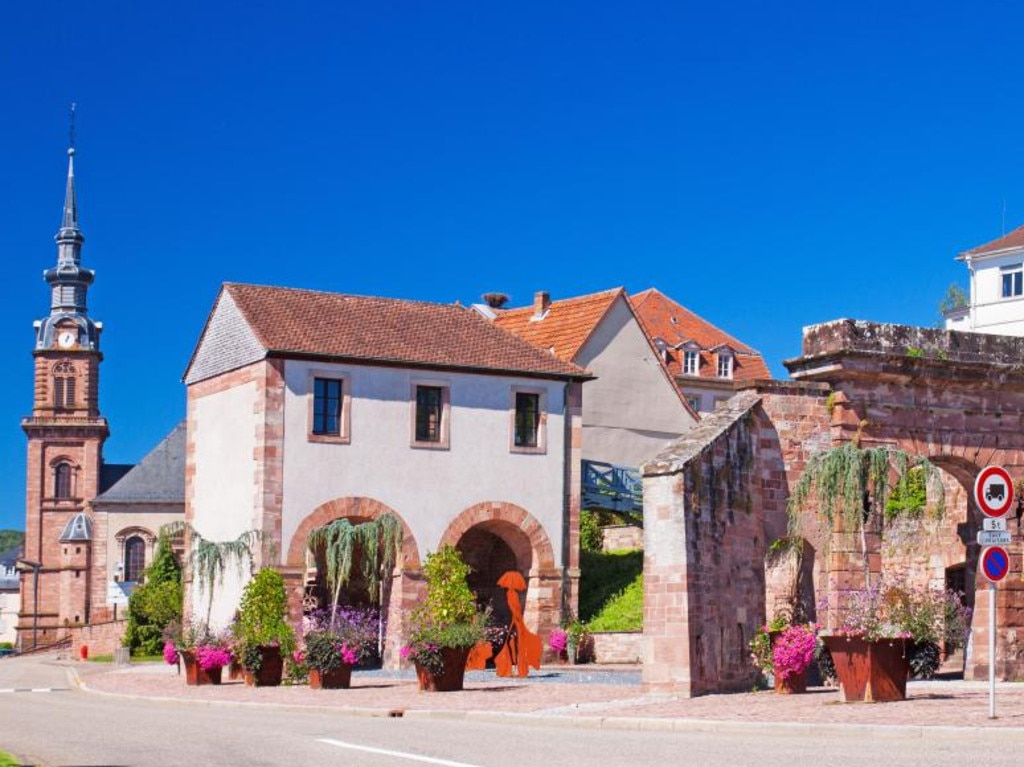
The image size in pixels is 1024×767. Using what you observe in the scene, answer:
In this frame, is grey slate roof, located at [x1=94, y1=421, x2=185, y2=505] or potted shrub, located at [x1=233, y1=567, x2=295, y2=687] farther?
grey slate roof, located at [x1=94, y1=421, x2=185, y2=505]

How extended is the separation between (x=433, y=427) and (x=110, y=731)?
2085 cm

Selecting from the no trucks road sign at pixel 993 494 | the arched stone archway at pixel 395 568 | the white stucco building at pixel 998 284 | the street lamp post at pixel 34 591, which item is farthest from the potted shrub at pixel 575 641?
the street lamp post at pixel 34 591

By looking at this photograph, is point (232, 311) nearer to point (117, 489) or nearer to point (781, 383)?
point (781, 383)

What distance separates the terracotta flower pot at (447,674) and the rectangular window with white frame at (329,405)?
41.8 feet

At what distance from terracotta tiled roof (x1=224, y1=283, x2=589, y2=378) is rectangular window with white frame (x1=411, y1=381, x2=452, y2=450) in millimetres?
542

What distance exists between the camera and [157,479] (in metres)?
90.6

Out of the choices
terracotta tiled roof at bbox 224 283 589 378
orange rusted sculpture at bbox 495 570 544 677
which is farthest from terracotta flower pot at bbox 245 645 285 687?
terracotta tiled roof at bbox 224 283 589 378

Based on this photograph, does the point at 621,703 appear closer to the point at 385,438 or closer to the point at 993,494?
the point at 993,494

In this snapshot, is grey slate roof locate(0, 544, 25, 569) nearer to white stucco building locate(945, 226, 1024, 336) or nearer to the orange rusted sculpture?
white stucco building locate(945, 226, 1024, 336)

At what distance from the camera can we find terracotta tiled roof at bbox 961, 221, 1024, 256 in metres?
72.9

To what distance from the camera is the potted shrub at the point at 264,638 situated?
30234mm

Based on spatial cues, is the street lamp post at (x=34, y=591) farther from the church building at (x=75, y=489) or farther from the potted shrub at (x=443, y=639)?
the potted shrub at (x=443, y=639)

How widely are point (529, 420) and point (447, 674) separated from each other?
15.6 m

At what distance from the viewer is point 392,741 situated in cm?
1709
